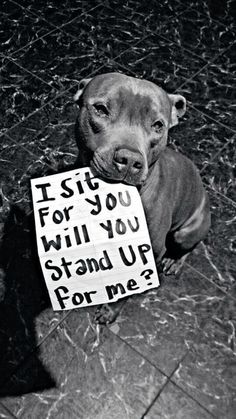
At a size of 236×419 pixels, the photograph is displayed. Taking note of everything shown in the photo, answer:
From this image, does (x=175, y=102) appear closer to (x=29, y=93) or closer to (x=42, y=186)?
(x=42, y=186)

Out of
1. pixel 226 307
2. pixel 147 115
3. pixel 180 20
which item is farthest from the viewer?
pixel 180 20

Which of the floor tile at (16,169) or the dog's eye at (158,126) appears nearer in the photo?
the dog's eye at (158,126)

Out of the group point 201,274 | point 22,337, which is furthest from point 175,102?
point 22,337

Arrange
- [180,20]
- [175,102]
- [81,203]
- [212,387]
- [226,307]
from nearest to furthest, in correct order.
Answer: [81,203] < [175,102] < [212,387] < [226,307] < [180,20]

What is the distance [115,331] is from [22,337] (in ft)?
1.92

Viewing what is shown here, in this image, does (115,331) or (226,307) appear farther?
(226,307)

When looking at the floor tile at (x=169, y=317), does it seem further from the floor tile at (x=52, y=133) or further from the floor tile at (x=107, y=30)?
the floor tile at (x=107, y=30)

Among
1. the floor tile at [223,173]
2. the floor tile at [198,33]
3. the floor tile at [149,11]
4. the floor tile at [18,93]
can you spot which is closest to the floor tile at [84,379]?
the floor tile at [223,173]

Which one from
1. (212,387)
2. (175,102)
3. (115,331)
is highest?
(175,102)

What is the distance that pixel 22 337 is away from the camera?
9.29ft

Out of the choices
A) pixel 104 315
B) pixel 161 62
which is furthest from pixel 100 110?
pixel 161 62

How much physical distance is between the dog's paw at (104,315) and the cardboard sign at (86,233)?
3.08ft

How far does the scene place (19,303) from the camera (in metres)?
2.96

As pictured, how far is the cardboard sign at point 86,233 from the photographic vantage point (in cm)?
192
